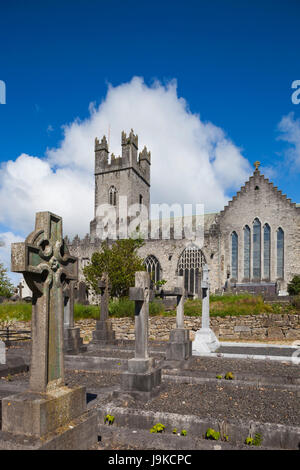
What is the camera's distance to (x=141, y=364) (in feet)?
21.9

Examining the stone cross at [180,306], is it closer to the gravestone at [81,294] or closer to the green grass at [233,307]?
the green grass at [233,307]

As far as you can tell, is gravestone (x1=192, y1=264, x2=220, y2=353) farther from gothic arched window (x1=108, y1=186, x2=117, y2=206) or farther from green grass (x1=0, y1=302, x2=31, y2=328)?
gothic arched window (x1=108, y1=186, x2=117, y2=206)

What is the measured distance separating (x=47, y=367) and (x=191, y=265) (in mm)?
28255

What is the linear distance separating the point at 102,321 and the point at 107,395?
6.54 m

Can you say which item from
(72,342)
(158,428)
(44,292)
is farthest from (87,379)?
(44,292)

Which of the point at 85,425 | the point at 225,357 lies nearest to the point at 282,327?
the point at 225,357

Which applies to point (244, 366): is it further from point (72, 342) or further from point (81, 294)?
point (81, 294)

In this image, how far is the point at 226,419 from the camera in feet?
16.0

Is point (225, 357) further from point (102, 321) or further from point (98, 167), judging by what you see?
point (98, 167)

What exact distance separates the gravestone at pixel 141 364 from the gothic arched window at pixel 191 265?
24.2 meters

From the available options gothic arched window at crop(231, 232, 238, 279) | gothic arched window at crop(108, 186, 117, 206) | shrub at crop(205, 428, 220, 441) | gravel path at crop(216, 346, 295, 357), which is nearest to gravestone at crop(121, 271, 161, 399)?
shrub at crop(205, 428, 220, 441)

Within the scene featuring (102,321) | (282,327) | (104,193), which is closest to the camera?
(102,321)

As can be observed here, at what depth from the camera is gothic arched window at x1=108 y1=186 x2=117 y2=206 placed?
4662 cm

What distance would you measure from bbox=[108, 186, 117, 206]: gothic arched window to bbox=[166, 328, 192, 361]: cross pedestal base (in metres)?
38.0
